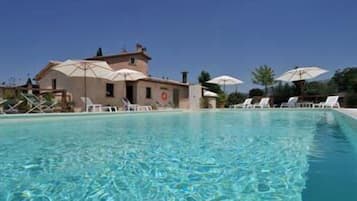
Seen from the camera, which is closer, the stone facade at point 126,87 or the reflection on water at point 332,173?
the reflection on water at point 332,173

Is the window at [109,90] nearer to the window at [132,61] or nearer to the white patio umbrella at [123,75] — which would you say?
the white patio umbrella at [123,75]

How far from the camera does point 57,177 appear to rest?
3152 mm

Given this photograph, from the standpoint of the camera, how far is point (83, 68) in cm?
1546

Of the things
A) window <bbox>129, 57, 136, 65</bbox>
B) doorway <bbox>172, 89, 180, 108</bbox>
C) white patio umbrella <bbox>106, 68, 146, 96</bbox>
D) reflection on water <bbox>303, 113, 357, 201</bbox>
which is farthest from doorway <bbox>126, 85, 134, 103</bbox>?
reflection on water <bbox>303, 113, 357, 201</bbox>

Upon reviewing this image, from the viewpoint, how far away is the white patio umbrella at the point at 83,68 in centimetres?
1495

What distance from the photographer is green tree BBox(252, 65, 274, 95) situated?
110ft

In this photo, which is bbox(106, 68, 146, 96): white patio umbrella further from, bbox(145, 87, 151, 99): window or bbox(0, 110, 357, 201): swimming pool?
bbox(0, 110, 357, 201): swimming pool

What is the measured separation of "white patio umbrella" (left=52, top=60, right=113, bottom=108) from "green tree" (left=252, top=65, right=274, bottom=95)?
22017 millimetres

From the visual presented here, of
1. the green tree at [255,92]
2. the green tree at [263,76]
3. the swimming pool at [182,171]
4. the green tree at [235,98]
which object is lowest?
the swimming pool at [182,171]

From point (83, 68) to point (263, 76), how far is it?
23587 millimetres

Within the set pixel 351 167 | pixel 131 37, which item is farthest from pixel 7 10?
pixel 351 167

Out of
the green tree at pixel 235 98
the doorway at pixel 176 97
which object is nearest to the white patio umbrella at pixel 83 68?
the doorway at pixel 176 97

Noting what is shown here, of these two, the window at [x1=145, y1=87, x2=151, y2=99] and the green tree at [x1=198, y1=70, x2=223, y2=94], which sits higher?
the green tree at [x1=198, y1=70, x2=223, y2=94]

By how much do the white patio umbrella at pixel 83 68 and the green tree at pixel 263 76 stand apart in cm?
2202
